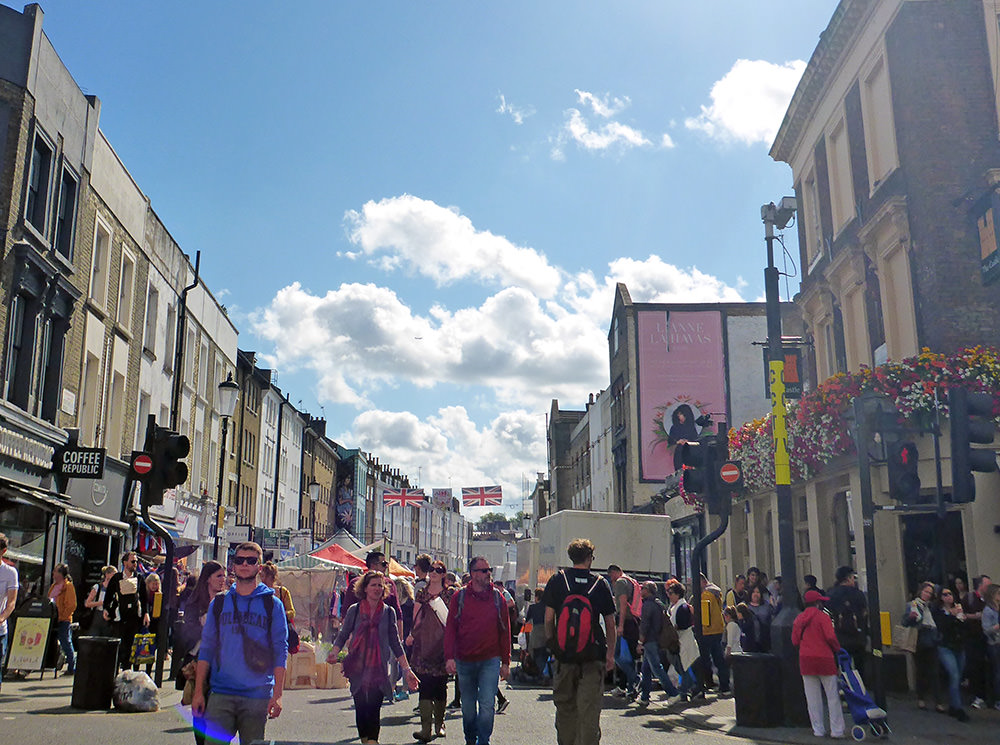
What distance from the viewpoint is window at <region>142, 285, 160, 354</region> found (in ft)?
91.0

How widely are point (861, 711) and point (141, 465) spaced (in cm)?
849

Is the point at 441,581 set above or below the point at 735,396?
below

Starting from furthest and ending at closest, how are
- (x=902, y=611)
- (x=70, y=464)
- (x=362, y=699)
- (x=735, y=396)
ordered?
(x=735, y=396) → (x=70, y=464) → (x=902, y=611) → (x=362, y=699)

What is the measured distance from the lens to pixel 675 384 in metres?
42.5

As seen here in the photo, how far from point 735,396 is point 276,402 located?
2485 centimetres

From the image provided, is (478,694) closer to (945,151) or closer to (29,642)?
(29,642)

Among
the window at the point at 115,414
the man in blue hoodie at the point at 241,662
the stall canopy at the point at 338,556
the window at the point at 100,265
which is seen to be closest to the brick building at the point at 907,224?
the man in blue hoodie at the point at 241,662

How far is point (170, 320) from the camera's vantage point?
3039cm

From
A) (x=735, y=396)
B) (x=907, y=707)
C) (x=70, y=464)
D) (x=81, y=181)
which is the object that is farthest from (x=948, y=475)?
(x=735, y=396)

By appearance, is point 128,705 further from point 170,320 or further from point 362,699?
point 170,320

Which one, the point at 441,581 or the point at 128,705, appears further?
the point at 128,705

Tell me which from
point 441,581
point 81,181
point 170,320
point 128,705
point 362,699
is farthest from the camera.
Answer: point 170,320

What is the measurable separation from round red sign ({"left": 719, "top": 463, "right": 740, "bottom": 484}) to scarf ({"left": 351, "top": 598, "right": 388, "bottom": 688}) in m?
6.05

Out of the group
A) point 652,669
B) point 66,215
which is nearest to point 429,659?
point 652,669
